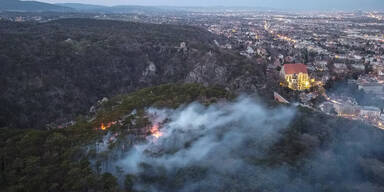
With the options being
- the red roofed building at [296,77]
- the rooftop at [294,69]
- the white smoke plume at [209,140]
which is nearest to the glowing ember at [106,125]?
the white smoke plume at [209,140]

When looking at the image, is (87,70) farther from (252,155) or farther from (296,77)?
(252,155)

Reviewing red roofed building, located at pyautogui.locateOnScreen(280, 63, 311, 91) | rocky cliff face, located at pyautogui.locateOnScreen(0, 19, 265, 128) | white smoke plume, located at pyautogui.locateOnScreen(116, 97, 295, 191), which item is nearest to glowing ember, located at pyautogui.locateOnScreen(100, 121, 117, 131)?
white smoke plume, located at pyautogui.locateOnScreen(116, 97, 295, 191)

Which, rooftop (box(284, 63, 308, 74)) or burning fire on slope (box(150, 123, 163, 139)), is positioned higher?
rooftop (box(284, 63, 308, 74))

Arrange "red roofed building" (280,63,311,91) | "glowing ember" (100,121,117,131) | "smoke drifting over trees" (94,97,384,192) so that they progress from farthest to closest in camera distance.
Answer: "red roofed building" (280,63,311,91) → "glowing ember" (100,121,117,131) → "smoke drifting over trees" (94,97,384,192)

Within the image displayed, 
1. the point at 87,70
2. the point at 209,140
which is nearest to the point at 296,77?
the point at 87,70

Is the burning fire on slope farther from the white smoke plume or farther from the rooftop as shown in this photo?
the rooftop

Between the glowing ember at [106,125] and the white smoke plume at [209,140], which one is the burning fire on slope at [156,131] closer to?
the white smoke plume at [209,140]

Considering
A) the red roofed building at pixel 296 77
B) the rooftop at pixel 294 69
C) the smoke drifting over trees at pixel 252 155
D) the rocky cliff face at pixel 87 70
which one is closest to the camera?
the smoke drifting over trees at pixel 252 155
